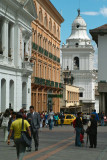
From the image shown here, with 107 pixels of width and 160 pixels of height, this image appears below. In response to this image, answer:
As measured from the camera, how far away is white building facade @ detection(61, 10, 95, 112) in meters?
116

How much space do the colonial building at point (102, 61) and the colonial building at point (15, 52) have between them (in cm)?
629

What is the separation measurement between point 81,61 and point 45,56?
2308 inches

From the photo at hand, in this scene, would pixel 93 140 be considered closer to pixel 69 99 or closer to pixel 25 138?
pixel 25 138

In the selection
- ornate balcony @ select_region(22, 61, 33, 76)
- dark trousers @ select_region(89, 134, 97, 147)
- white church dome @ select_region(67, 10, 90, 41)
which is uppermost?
white church dome @ select_region(67, 10, 90, 41)

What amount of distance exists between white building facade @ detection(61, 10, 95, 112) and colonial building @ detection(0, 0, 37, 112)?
67.4 metres

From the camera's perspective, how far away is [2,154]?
1764 centimetres

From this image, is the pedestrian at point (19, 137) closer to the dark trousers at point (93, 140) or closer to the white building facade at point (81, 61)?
the dark trousers at point (93, 140)

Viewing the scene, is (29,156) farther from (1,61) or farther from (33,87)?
(33,87)

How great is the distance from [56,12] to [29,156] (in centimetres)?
4957

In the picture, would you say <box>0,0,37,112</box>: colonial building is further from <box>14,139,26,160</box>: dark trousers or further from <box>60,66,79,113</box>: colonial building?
<box>60,66,79,113</box>: colonial building

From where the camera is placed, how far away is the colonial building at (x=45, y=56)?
178 feet

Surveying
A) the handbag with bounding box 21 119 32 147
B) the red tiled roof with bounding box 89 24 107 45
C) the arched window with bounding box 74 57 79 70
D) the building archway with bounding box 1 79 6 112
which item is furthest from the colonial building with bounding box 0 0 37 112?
the arched window with bounding box 74 57 79 70

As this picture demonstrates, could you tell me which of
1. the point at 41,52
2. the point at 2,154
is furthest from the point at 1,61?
the point at 2,154

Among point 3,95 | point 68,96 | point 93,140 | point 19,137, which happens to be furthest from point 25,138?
point 68,96
